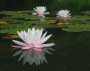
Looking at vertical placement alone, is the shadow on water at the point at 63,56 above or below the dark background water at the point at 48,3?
below

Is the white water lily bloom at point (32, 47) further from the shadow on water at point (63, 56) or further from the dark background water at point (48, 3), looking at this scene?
the dark background water at point (48, 3)

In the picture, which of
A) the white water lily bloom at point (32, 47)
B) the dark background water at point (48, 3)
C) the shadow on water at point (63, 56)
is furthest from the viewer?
Result: the dark background water at point (48, 3)

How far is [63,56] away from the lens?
9.12ft

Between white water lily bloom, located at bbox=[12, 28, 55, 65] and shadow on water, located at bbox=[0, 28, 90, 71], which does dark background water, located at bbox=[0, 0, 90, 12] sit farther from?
white water lily bloom, located at bbox=[12, 28, 55, 65]

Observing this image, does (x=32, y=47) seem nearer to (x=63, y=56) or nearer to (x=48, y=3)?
(x=63, y=56)

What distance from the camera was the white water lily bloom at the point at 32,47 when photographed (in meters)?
2.67

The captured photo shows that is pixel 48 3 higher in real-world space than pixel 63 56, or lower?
higher

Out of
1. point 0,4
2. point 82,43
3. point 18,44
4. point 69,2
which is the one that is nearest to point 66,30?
point 82,43

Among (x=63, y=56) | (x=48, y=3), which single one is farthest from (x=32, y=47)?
(x=48, y=3)

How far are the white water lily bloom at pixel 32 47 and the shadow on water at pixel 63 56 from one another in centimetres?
7

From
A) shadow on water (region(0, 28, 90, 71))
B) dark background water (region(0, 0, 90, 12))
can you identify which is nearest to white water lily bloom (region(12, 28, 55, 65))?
shadow on water (region(0, 28, 90, 71))

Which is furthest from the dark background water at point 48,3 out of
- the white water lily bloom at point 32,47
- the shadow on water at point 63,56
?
the white water lily bloom at point 32,47

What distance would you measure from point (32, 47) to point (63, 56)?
256mm

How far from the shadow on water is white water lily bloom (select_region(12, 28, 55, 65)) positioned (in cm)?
7
